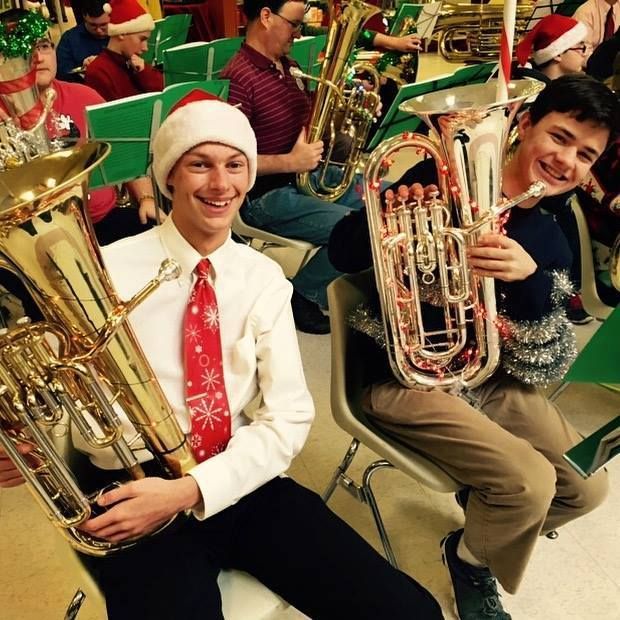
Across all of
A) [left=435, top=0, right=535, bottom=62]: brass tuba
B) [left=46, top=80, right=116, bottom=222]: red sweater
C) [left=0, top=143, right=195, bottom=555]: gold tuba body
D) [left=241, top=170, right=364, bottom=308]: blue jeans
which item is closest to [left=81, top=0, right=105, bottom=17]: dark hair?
[left=46, top=80, right=116, bottom=222]: red sweater

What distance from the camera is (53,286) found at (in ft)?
2.68

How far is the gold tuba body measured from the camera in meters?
0.78

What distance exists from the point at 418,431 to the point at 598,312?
89cm

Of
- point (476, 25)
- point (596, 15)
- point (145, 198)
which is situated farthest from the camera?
point (596, 15)

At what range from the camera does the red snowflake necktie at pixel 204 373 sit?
1.08 meters

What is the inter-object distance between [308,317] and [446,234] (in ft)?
4.64

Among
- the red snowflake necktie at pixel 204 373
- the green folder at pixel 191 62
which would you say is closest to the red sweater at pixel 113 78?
the green folder at pixel 191 62

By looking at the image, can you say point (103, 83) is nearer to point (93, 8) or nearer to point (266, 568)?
point (93, 8)

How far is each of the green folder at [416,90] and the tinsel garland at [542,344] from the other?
79cm

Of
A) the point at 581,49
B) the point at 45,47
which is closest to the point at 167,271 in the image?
the point at 45,47

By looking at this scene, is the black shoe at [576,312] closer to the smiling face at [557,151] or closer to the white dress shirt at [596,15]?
the smiling face at [557,151]

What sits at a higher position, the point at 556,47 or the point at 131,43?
the point at 131,43

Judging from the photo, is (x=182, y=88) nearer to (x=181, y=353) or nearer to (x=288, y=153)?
(x=288, y=153)

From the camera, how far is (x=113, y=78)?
2514 millimetres
